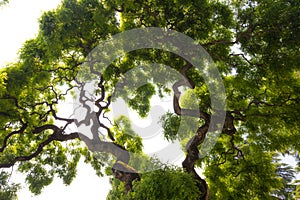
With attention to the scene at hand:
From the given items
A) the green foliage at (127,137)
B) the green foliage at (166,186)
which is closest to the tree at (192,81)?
the green foliage at (166,186)

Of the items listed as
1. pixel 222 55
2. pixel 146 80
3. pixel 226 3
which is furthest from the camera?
pixel 146 80

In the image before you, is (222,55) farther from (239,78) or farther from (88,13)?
(88,13)

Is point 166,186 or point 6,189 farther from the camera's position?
point 6,189

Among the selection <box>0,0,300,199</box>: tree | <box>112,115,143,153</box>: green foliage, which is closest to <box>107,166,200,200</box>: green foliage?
<box>0,0,300,199</box>: tree

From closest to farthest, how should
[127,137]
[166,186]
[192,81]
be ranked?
[166,186], [192,81], [127,137]

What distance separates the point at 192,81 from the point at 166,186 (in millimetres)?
4575

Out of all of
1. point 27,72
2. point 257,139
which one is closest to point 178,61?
point 257,139

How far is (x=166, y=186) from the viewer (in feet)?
23.1

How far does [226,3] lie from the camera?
351 inches

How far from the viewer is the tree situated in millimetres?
7836

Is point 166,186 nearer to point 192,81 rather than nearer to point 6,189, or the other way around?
point 192,81

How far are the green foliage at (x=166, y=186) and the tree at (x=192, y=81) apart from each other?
0.03 metres

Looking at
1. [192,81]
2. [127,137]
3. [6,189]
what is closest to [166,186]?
[192,81]

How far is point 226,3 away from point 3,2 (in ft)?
24.4
